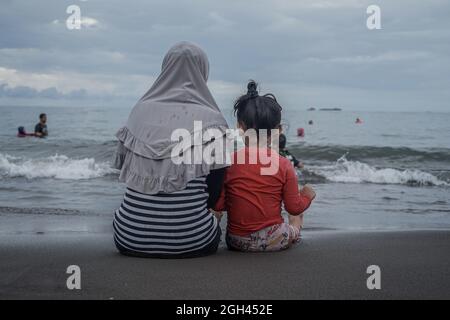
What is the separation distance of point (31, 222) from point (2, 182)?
5047 mm

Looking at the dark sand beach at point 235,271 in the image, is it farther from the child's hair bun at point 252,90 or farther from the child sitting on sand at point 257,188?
the child's hair bun at point 252,90

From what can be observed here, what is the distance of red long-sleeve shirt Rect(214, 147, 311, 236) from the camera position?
4.25 meters

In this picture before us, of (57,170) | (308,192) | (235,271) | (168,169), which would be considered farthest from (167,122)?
(57,170)

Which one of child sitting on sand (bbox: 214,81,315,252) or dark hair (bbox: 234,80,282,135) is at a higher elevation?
dark hair (bbox: 234,80,282,135)

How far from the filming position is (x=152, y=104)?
3.88 metres

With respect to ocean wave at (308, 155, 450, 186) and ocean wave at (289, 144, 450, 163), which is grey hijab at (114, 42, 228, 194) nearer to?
ocean wave at (308, 155, 450, 186)

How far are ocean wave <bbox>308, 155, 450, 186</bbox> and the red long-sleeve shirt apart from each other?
29.8 ft

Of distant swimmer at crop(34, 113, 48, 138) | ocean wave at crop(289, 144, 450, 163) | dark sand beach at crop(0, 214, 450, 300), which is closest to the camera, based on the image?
dark sand beach at crop(0, 214, 450, 300)

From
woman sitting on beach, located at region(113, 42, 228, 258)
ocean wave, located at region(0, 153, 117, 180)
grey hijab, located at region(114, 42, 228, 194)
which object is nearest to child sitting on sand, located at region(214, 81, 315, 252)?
woman sitting on beach, located at region(113, 42, 228, 258)

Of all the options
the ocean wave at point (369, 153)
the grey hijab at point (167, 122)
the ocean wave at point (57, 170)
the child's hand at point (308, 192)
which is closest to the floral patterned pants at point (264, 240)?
the child's hand at point (308, 192)

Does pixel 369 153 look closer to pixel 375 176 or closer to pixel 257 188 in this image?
pixel 375 176

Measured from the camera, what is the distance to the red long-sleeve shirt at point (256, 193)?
4.25 m
